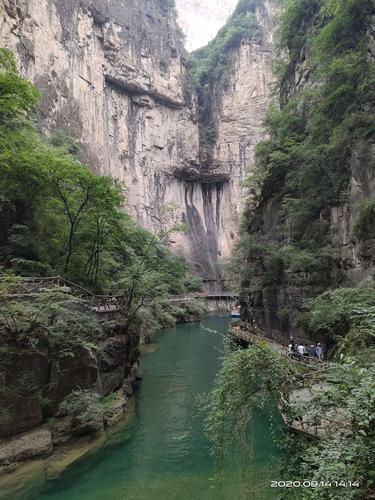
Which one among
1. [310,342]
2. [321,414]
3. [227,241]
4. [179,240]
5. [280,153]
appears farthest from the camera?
[227,241]

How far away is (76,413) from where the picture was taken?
10.4 meters

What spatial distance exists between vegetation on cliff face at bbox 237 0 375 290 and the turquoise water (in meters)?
8.15

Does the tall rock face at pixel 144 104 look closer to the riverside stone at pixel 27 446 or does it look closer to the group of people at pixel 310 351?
the group of people at pixel 310 351

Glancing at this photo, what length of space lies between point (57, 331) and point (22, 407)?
6.79ft

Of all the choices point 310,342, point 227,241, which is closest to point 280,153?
point 310,342

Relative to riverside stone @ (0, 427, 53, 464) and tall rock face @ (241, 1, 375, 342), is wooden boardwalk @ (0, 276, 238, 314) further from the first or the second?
tall rock face @ (241, 1, 375, 342)

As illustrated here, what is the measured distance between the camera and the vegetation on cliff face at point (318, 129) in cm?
1532

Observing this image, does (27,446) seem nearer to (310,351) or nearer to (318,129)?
(310,351)

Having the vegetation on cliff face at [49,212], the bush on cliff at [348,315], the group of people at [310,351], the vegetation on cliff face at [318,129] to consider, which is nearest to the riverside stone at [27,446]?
the vegetation on cliff face at [49,212]

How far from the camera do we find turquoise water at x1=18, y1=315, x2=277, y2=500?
8102mm

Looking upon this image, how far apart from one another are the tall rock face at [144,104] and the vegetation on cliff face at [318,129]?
12485 millimetres

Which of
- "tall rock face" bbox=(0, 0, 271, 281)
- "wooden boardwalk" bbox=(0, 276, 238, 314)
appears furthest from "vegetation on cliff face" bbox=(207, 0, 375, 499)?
"tall rock face" bbox=(0, 0, 271, 281)

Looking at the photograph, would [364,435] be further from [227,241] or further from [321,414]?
[227,241]

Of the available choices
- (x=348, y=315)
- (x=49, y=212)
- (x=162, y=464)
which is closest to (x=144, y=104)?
(x=49, y=212)
